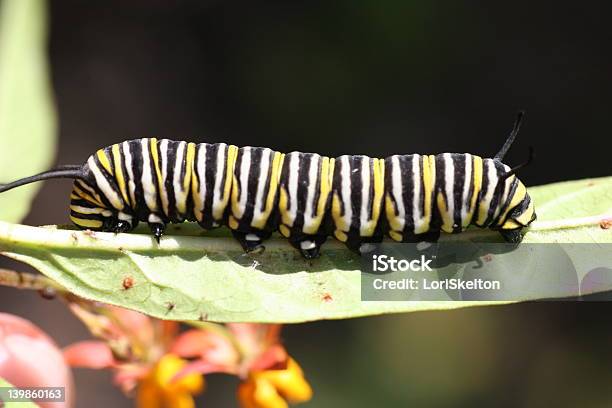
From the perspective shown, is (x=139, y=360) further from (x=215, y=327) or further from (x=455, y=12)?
(x=455, y=12)

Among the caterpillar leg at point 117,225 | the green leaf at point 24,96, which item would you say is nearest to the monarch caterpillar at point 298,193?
the caterpillar leg at point 117,225

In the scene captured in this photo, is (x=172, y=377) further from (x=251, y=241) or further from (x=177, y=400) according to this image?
(x=251, y=241)

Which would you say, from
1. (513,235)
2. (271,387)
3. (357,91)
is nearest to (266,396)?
(271,387)

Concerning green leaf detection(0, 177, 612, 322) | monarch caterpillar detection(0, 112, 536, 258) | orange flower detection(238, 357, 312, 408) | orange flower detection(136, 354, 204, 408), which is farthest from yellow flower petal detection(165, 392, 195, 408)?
monarch caterpillar detection(0, 112, 536, 258)

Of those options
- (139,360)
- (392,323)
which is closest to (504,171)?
(139,360)

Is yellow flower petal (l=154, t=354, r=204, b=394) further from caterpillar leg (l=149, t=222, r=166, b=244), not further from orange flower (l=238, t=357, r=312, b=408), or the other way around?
caterpillar leg (l=149, t=222, r=166, b=244)
